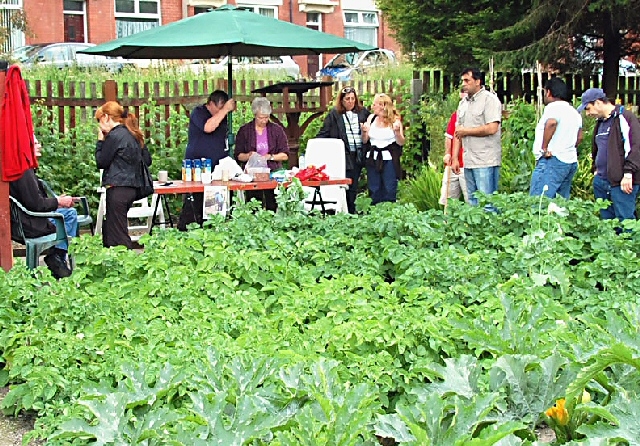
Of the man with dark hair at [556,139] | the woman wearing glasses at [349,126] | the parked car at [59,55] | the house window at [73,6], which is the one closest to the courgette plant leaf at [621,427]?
the man with dark hair at [556,139]

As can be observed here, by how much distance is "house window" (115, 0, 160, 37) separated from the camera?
1282 inches

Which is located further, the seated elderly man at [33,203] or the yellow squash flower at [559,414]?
the seated elderly man at [33,203]

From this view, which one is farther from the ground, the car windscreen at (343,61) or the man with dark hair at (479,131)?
the car windscreen at (343,61)

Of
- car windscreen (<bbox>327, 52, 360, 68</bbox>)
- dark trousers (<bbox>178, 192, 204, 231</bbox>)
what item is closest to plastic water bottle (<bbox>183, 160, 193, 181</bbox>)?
dark trousers (<bbox>178, 192, 204, 231</bbox>)

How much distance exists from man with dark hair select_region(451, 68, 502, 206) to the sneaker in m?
3.93

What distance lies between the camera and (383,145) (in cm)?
1100

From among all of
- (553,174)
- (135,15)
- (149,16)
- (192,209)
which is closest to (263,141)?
(192,209)

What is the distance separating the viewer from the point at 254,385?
3680 mm

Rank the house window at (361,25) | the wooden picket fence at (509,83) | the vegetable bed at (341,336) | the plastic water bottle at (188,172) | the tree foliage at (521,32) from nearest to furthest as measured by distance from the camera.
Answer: the vegetable bed at (341,336), the plastic water bottle at (188,172), the wooden picket fence at (509,83), the tree foliage at (521,32), the house window at (361,25)

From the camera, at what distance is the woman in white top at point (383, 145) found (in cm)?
1097

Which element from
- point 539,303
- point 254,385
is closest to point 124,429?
point 254,385

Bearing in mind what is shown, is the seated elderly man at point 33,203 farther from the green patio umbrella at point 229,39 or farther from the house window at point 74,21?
the house window at point 74,21

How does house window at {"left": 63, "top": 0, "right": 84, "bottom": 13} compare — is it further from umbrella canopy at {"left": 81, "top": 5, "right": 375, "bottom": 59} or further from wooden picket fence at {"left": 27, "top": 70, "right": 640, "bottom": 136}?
umbrella canopy at {"left": 81, "top": 5, "right": 375, "bottom": 59}

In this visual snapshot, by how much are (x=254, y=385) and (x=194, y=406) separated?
13.7 inches
